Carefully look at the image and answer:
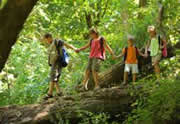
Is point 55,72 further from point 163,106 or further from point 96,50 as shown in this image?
point 163,106

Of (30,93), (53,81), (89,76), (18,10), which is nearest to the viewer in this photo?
(18,10)

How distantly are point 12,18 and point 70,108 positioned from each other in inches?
146

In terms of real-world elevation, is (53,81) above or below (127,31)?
below

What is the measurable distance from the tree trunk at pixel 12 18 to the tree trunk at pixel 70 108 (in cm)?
315

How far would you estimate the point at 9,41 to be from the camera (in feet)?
10.6

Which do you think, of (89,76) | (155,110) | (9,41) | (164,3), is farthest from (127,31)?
(9,41)

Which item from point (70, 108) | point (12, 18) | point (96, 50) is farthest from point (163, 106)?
point (12, 18)

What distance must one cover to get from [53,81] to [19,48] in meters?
4.07

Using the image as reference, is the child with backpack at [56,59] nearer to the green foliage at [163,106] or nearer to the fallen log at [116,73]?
the fallen log at [116,73]

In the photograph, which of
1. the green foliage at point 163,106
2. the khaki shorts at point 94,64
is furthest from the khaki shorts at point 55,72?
the green foliage at point 163,106

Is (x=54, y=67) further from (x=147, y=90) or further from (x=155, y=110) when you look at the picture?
(x=155, y=110)

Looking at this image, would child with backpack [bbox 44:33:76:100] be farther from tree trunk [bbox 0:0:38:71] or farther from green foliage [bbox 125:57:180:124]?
tree trunk [bbox 0:0:38:71]

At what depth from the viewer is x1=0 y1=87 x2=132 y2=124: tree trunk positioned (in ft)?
20.7

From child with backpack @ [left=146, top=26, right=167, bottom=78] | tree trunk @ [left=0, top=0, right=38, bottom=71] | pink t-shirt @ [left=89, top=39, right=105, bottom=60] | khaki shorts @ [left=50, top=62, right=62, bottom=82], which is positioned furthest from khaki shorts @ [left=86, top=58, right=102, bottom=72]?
tree trunk @ [left=0, top=0, right=38, bottom=71]
